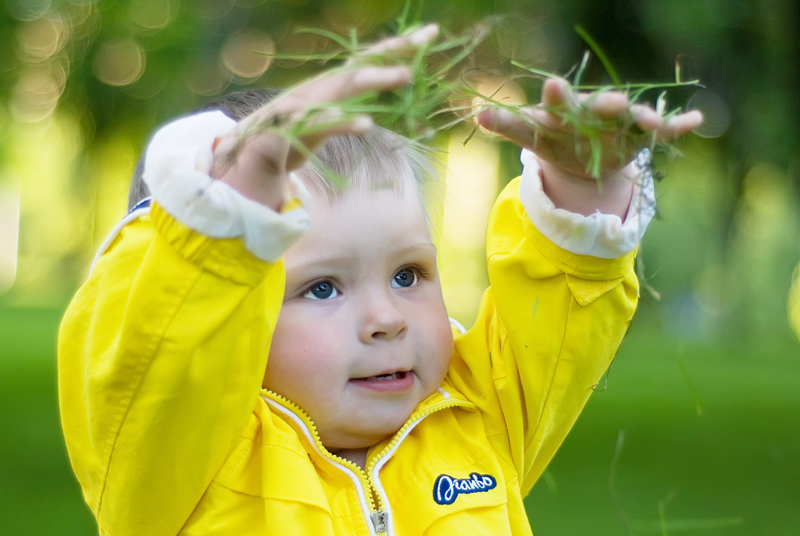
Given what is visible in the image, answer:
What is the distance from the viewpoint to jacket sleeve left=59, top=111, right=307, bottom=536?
4.34ft

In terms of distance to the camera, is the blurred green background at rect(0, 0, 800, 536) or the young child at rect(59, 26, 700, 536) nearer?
the young child at rect(59, 26, 700, 536)

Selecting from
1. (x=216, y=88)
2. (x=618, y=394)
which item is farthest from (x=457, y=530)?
(x=216, y=88)

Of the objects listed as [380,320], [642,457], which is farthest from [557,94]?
[642,457]

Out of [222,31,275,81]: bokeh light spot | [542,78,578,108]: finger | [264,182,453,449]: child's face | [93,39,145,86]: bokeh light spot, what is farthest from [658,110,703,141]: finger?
[93,39,145,86]: bokeh light spot

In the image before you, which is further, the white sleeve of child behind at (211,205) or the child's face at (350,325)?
the child's face at (350,325)

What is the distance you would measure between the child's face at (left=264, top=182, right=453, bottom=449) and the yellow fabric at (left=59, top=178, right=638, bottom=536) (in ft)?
0.20

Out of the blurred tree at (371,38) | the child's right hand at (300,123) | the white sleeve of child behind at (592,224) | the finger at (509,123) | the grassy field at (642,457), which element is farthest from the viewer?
the blurred tree at (371,38)

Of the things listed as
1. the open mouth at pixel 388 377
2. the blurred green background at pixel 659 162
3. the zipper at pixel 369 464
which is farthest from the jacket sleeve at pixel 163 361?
the blurred green background at pixel 659 162

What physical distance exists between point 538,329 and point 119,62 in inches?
245

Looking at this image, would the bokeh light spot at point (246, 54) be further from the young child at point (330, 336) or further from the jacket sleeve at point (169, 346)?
the jacket sleeve at point (169, 346)

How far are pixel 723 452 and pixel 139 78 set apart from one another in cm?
502

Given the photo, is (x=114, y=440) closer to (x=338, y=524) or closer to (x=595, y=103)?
(x=338, y=524)

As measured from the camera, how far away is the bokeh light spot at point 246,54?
22.4 feet

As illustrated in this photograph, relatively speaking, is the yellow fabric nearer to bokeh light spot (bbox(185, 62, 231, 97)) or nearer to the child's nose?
the child's nose
